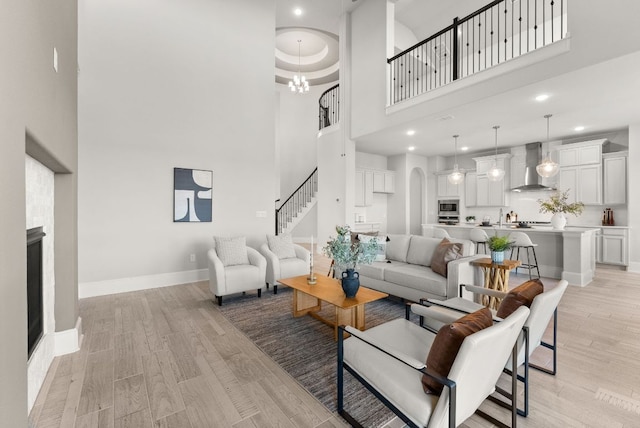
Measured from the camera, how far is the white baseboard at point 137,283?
14.4ft

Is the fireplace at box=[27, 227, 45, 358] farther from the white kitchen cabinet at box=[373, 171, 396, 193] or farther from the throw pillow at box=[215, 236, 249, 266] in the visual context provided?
the white kitchen cabinet at box=[373, 171, 396, 193]

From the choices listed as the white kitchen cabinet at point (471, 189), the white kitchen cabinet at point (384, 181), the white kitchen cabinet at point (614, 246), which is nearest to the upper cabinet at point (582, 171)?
the white kitchen cabinet at point (614, 246)

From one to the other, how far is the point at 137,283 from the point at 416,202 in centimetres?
848

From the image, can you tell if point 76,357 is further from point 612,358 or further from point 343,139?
point 343,139

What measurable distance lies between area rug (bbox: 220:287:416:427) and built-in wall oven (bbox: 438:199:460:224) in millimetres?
6239

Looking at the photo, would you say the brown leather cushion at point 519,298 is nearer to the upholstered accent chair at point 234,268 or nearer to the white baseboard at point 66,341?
the upholstered accent chair at point 234,268

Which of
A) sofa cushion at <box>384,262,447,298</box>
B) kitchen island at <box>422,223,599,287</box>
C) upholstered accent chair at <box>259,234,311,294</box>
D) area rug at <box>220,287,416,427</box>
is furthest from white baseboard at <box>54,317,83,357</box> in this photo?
kitchen island at <box>422,223,599,287</box>

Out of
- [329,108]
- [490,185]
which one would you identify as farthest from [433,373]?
[490,185]

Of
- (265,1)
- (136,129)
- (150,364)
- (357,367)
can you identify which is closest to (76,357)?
(150,364)

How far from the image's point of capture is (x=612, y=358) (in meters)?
2.57

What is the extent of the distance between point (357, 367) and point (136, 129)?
4.92 metres

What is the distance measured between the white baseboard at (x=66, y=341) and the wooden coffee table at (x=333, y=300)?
2.08m

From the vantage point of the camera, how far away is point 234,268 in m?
4.23

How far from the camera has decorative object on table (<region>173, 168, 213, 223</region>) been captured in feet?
16.6
